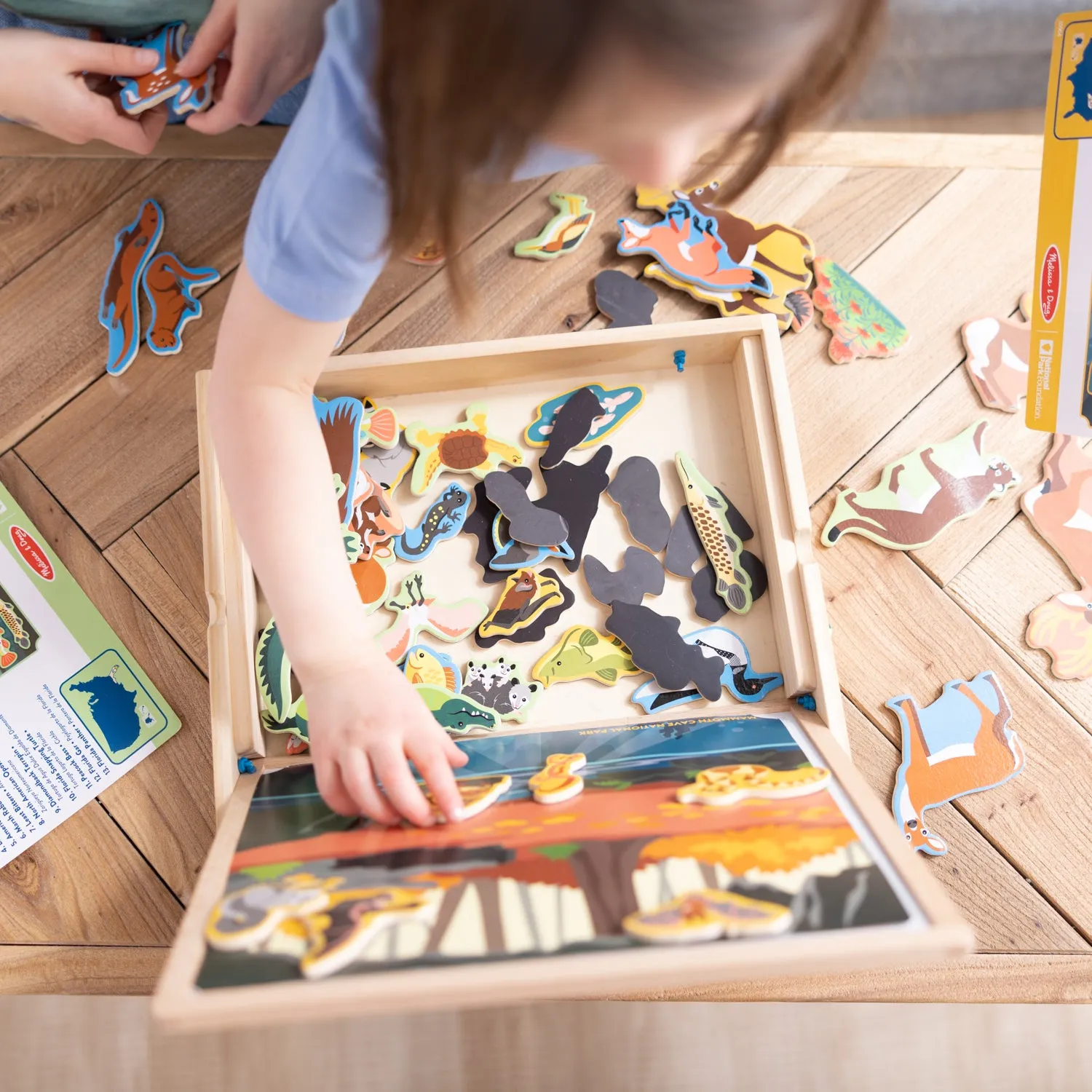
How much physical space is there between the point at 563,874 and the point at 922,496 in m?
0.44

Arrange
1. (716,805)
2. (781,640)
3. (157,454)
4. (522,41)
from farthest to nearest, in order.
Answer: (157,454)
(781,640)
(716,805)
(522,41)

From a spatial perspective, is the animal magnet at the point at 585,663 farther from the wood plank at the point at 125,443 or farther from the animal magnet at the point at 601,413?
the wood plank at the point at 125,443

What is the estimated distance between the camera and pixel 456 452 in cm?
57

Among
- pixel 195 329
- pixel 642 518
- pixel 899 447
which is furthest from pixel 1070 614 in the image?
pixel 195 329

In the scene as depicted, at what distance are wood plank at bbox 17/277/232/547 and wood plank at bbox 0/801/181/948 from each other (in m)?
0.22

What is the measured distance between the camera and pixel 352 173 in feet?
1.19

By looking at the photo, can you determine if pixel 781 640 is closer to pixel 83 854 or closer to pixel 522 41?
pixel 522 41

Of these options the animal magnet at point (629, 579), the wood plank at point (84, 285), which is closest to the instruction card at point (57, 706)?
the wood plank at point (84, 285)

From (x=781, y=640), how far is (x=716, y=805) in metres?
0.17

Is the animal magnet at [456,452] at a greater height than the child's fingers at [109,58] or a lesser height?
lesser

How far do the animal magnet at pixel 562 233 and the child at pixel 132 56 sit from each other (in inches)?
7.7

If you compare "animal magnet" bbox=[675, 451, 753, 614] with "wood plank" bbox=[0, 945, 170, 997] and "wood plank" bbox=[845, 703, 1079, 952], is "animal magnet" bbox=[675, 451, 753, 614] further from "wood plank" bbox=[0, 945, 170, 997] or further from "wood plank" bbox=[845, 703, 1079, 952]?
"wood plank" bbox=[0, 945, 170, 997]

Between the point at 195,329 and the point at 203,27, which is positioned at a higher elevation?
the point at 203,27

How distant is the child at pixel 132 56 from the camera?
53 cm
